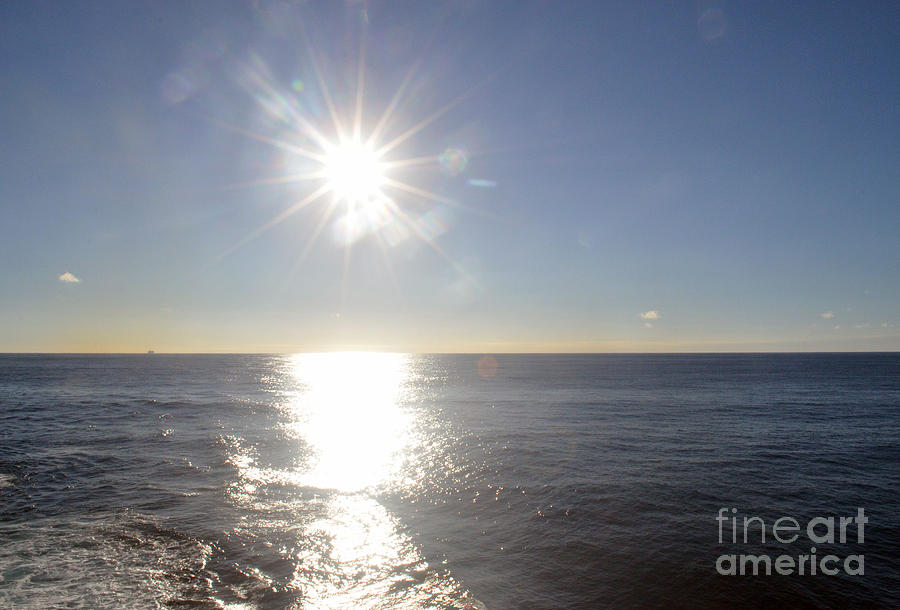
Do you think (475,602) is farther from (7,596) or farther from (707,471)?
(707,471)

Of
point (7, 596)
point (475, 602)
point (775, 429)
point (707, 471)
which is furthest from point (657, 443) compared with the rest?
point (7, 596)

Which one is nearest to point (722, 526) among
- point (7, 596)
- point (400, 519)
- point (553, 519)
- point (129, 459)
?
point (553, 519)

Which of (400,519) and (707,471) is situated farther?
(707,471)

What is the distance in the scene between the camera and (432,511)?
16.2 metres

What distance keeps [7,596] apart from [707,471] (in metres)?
25.0

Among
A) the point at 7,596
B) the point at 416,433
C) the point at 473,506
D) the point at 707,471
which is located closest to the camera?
the point at 7,596

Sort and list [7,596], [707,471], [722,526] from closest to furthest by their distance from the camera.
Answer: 1. [7,596]
2. [722,526]
3. [707,471]

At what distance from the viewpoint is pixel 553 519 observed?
15.5 meters

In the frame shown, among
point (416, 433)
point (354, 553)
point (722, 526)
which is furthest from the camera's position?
point (416, 433)

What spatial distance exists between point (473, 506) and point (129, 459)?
18.8 metres

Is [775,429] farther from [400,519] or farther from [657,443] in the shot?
[400,519]

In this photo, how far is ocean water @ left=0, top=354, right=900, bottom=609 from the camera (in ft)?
35.2

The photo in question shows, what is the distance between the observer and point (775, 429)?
33250mm

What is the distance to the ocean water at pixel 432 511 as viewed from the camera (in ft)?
35.2
